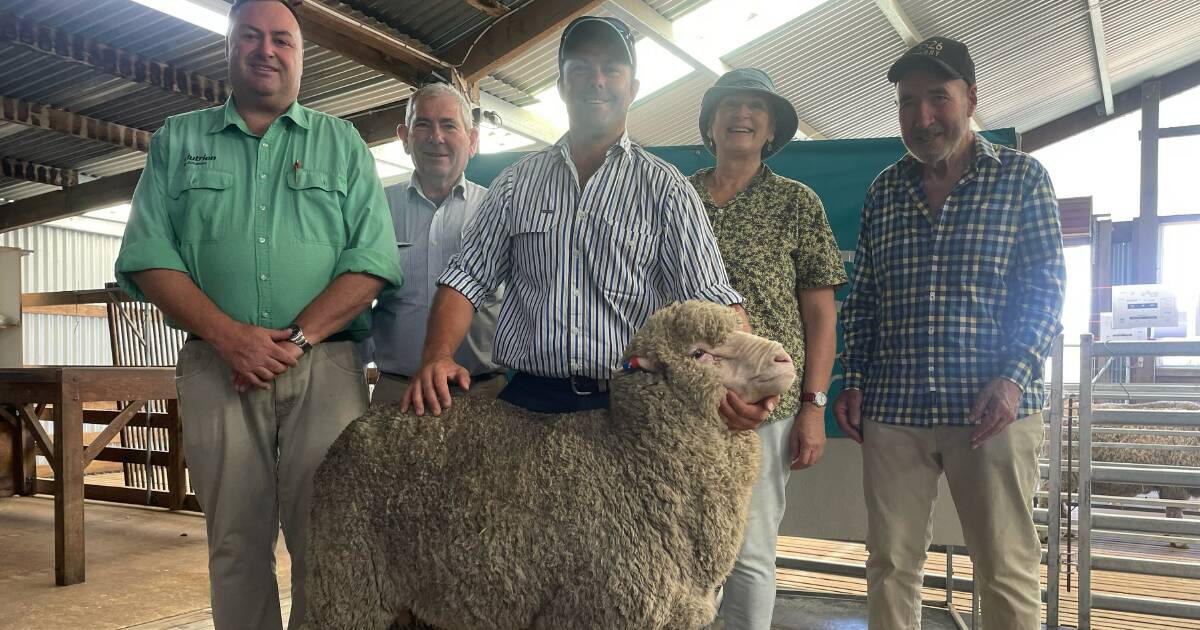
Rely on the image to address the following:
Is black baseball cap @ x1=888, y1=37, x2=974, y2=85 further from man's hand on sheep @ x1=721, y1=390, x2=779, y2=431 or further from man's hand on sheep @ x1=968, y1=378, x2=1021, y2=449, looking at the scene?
man's hand on sheep @ x1=721, y1=390, x2=779, y2=431

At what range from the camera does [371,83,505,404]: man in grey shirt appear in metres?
2.63

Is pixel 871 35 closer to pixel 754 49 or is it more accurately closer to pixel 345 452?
pixel 754 49

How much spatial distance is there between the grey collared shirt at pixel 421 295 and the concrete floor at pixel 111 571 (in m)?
2.54

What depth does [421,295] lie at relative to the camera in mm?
2664

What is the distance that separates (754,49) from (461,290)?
7.33 metres

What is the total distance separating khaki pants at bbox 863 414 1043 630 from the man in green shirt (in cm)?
167

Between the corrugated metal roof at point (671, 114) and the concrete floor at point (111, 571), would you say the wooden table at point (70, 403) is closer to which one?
the concrete floor at point (111, 571)

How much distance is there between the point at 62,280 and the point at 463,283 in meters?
14.7

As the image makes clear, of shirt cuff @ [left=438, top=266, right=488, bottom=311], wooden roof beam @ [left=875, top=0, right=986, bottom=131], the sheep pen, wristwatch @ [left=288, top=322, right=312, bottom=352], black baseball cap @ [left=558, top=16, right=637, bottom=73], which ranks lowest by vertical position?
the sheep pen

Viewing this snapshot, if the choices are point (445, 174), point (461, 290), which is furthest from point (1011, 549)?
point (445, 174)

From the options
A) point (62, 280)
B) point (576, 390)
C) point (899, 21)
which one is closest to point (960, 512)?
point (576, 390)

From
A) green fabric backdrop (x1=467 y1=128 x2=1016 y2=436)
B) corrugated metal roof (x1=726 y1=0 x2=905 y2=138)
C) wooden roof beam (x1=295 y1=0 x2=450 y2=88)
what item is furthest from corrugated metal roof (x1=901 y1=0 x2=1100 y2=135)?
green fabric backdrop (x1=467 y1=128 x2=1016 y2=436)

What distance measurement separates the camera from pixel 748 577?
2252 mm

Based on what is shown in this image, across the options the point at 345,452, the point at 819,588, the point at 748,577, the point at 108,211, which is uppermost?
the point at 108,211
